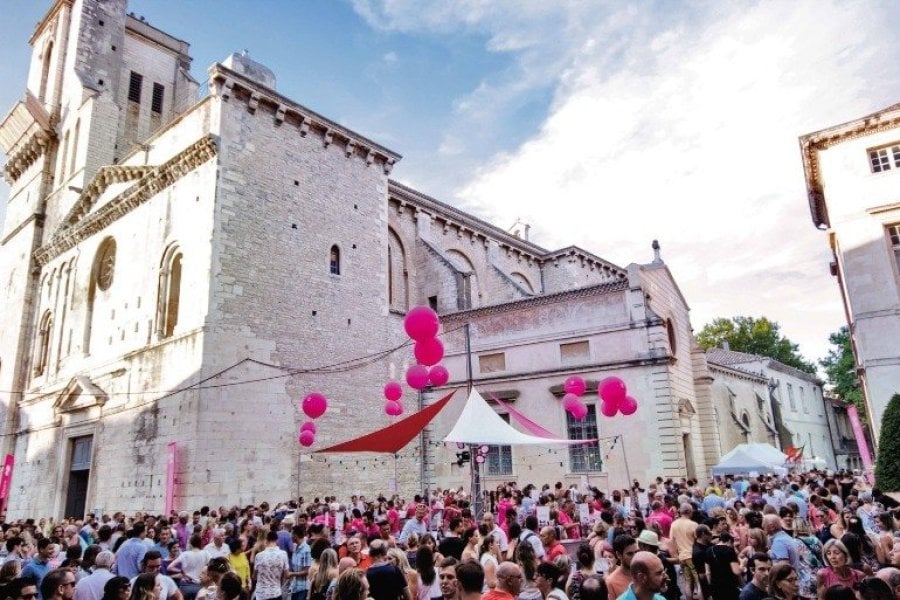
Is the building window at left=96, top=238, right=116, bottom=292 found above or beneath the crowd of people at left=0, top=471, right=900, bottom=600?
above

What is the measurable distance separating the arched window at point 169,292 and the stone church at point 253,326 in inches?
2.5

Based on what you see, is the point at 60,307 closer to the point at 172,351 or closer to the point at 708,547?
the point at 172,351

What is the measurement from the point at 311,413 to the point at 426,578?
30.9 ft

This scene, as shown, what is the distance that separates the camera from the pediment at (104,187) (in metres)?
20.2

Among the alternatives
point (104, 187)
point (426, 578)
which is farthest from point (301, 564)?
point (104, 187)

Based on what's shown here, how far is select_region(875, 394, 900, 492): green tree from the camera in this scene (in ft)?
43.1

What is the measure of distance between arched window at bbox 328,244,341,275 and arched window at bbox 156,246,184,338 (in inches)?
175

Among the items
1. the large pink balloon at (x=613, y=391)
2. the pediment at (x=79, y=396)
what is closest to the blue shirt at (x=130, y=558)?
the large pink balloon at (x=613, y=391)

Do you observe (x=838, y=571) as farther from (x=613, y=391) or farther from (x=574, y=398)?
(x=574, y=398)

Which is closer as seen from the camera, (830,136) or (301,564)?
(301,564)

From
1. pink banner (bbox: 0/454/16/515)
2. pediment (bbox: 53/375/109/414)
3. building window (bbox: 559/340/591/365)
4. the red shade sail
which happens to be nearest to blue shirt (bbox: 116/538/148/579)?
the red shade sail

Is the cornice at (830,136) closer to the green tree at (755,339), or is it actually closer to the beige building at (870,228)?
the beige building at (870,228)

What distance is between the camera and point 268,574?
6770 millimetres

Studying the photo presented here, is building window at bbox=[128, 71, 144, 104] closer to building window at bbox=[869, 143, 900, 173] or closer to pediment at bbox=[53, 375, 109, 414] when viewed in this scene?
pediment at bbox=[53, 375, 109, 414]
